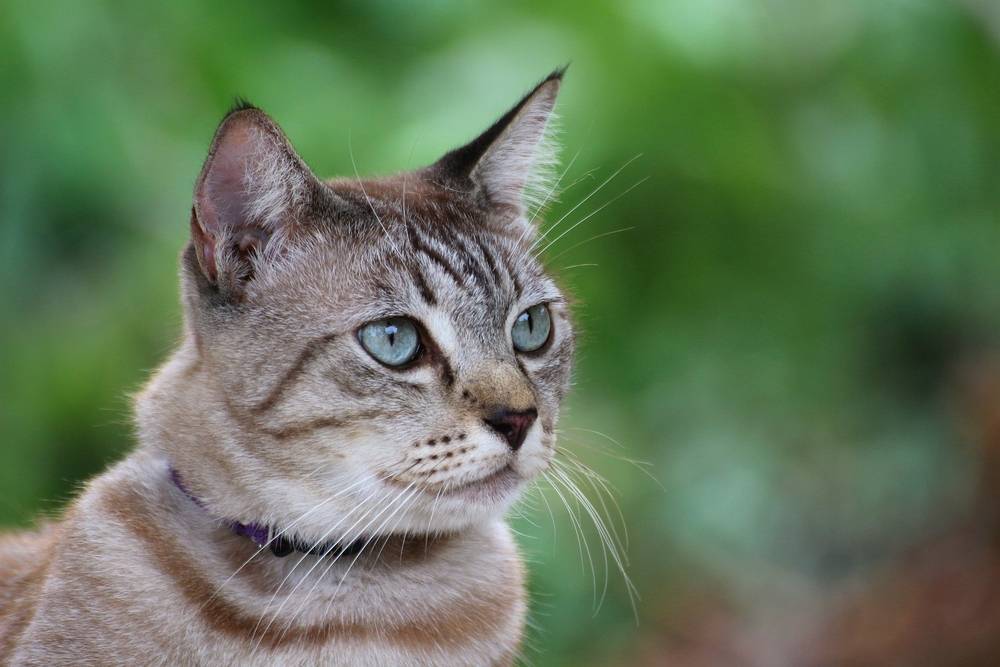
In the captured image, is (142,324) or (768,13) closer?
(142,324)

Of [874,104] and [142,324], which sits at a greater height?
[874,104]

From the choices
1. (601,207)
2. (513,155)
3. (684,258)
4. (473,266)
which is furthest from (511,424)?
(684,258)

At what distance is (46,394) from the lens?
3.51 metres

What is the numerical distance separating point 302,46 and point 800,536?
2.59 meters

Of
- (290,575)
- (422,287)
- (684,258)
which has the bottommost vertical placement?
(290,575)

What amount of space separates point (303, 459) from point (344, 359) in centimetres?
19

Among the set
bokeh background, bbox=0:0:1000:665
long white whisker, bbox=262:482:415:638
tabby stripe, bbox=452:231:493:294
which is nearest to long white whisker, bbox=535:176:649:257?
bokeh background, bbox=0:0:1000:665

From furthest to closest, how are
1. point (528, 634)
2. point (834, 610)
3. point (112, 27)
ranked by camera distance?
point (834, 610) → point (112, 27) → point (528, 634)

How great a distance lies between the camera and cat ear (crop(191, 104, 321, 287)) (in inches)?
79.0

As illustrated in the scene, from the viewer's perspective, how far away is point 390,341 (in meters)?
2.12

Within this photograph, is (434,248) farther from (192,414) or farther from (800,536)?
(800,536)

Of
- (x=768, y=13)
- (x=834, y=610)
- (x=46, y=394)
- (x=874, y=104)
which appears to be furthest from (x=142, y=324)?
(x=834, y=610)

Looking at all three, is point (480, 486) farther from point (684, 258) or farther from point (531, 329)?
point (684, 258)

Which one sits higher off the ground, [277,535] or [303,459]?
[303,459]
